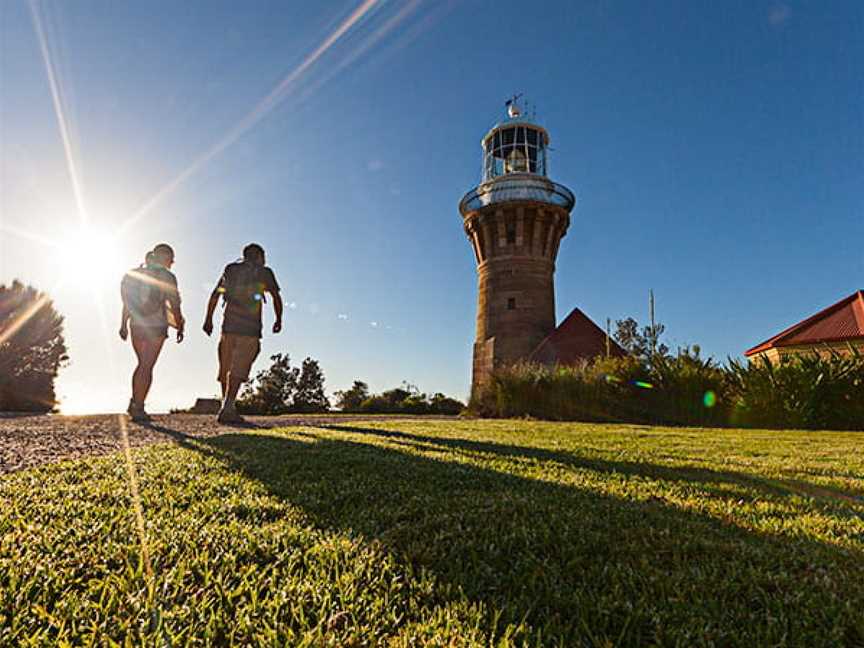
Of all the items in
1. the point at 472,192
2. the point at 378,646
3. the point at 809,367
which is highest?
the point at 472,192

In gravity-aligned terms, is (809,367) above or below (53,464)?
above

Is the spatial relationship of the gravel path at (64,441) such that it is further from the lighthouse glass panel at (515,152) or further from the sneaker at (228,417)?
the lighthouse glass panel at (515,152)

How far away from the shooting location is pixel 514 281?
22.8 metres

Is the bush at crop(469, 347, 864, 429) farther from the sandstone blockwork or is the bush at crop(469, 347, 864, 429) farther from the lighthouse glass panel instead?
the lighthouse glass panel

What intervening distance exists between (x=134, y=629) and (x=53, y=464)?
2488 millimetres

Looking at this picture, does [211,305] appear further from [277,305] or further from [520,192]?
[520,192]

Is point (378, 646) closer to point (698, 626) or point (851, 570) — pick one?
point (698, 626)

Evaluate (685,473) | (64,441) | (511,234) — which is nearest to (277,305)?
(64,441)

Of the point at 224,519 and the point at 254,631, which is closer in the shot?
the point at 254,631

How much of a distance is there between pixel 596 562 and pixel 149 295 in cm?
659

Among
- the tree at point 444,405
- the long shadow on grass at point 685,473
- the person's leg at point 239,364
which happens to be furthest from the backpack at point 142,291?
the tree at point 444,405

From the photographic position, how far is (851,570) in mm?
1494

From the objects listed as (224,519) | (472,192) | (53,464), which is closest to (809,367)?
(224,519)

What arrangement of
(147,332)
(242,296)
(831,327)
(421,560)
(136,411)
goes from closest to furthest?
(421,560) → (147,332) → (136,411) → (242,296) → (831,327)
